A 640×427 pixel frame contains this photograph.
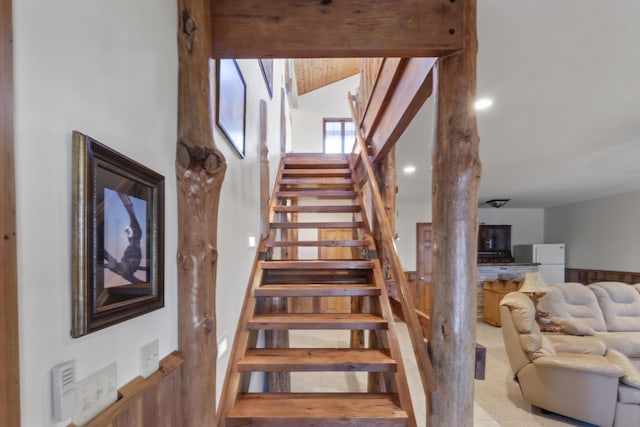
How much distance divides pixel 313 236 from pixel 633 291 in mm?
4946

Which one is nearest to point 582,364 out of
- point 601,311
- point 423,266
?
point 601,311

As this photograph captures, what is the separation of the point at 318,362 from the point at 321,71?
6388 mm

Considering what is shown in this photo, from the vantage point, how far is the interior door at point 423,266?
6500 mm

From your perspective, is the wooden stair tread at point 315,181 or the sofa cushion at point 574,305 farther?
the wooden stair tread at point 315,181

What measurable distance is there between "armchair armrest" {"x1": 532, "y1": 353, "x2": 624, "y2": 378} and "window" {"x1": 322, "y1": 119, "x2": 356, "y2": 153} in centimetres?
562

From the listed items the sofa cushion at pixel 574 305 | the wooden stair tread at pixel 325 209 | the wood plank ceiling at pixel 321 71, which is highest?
the wood plank ceiling at pixel 321 71

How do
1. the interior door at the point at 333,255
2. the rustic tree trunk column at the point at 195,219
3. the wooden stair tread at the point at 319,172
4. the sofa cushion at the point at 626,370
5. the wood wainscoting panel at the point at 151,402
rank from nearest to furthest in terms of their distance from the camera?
1. the wood wainscoting panel at the point at 151,402
2. the rustic tree trunk column at the point at 195,219
3. the sofa cushion at the point at 626,370
4. the wooden stair tread at the point at 319,172
5. the interior door at the point at 333,255

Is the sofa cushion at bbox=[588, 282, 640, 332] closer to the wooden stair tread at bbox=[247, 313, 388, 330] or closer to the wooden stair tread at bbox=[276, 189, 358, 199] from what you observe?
the wooden stair tread at bbox=[276, 189, 358, 199]

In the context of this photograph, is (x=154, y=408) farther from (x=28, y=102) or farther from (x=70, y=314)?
(x=28, y=102)

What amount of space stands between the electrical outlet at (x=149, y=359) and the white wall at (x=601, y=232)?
7977mm

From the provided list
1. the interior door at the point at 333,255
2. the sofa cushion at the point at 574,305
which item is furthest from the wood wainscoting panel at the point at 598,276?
the interior door at the point at 333,255

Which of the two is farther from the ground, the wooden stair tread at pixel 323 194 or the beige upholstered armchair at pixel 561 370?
the wooden stair tread at pixel 323 194

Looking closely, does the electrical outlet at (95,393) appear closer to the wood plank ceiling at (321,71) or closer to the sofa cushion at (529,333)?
the sofa cushion at (529,333)

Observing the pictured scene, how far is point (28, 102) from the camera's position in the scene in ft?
1.95
